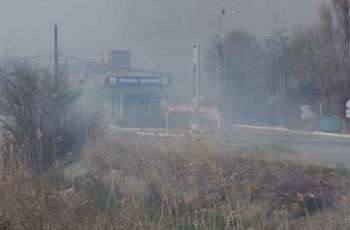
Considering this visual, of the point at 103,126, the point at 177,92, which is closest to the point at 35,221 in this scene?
the point at 103,126

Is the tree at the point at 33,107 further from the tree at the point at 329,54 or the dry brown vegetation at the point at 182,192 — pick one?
the tree at the point at 329,54

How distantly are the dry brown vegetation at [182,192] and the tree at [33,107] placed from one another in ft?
5.18

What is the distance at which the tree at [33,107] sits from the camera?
447 inches

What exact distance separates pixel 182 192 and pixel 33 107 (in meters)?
6.19

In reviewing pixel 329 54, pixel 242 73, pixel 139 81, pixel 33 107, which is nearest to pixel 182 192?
pixel 33 107

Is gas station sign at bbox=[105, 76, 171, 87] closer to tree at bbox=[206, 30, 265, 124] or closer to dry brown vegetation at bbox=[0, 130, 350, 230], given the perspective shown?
tree at bbox=[206, 30, 265, 124]

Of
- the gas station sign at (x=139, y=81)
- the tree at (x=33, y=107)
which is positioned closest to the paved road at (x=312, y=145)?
the tree at (x=33, y=107)

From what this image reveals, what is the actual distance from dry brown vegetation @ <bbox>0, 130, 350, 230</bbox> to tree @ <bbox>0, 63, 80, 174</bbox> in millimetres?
1579

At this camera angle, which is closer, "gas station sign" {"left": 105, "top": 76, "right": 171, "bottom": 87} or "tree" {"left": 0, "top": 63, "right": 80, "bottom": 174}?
"tree" {"left": 0, "top": 63, "right": 80, "bottom": 174}

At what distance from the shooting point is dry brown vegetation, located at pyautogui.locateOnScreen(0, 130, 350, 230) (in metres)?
5.34

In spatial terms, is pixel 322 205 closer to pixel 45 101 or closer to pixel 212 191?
pixel 212 191

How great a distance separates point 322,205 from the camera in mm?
6480

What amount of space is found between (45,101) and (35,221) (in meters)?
7.19

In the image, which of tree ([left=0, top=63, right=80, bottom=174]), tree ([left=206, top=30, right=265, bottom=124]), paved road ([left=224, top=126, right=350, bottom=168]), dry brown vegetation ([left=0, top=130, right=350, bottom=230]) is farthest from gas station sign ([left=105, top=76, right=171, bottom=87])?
dry brown vegetation ([left=0, top=130, right=350, bottom=230])
